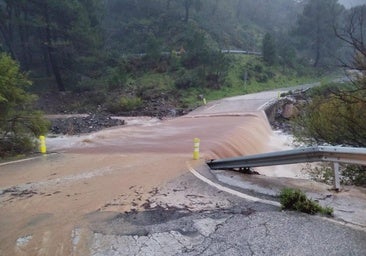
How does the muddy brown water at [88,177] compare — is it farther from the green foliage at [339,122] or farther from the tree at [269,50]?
the tree at [269,50]

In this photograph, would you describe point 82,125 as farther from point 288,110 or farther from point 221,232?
point 221,232

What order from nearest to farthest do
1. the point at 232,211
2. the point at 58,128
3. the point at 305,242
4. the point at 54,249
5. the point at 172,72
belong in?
the point at 305,242, the point at 54,249, the point at 232,211, the point at 58,128, the point at 172,72

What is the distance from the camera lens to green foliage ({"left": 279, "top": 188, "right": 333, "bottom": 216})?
5.62 m

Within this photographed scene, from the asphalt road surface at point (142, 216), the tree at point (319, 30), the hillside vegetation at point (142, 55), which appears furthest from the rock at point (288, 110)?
the tree at point (319, 30)

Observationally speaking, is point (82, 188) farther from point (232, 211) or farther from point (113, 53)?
point (113, 53)

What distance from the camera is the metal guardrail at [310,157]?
250 inches

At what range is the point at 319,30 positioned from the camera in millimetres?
54625

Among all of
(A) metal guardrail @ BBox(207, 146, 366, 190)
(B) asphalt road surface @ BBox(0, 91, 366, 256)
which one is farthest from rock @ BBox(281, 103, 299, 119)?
(A) metal guardrail @ BBox(207, 146, 366, 190)

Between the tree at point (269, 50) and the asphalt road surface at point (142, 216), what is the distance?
128 ft

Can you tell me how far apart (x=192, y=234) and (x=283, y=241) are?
53.4 inches

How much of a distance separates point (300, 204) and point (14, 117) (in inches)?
480

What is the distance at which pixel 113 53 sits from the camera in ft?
136

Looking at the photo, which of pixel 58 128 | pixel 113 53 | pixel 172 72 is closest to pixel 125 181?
pixel 58 128

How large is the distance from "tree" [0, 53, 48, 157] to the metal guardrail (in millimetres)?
8899
